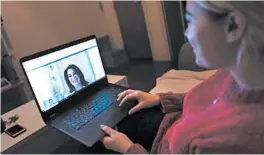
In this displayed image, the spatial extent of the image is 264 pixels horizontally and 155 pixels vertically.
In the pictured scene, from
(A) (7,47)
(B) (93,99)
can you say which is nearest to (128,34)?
(A) (7,47)

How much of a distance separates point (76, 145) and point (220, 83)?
0.49m

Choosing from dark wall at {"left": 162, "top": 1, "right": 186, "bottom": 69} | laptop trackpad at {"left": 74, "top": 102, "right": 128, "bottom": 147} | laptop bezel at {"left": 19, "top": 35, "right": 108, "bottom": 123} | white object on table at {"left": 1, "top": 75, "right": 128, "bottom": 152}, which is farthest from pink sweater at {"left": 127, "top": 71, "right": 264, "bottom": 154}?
dark wall at {"left": 162, "top": 1, "right": 186, "bottom": 69}

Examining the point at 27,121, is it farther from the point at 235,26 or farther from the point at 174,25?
the point at 174,25

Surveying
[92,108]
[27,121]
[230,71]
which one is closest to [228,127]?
[230,71]

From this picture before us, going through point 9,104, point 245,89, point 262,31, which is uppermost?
point 262,31

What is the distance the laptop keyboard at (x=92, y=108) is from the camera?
0.88 meters

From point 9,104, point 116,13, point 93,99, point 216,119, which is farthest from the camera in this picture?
point 116,13

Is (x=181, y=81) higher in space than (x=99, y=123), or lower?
lower

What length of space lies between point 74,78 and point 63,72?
0.17 ft

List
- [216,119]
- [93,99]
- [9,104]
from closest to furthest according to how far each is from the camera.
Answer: [216,119]
[93,99]
[9,104]

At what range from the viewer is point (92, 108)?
38.0 inches

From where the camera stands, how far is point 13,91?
245 cm

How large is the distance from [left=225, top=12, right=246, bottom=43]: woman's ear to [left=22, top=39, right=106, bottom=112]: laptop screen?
70 centimetres

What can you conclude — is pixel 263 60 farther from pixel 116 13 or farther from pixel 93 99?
pixel 116 13
